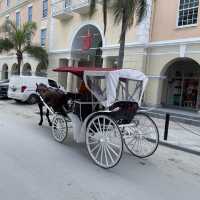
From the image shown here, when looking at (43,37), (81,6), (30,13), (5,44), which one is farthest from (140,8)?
(30,13)

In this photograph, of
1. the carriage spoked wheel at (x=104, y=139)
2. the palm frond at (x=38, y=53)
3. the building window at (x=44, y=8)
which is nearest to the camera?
the carriage spoked wheel at (x=104, y=139)

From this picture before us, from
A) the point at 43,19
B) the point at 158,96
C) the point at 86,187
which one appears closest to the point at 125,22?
the point at 158,96

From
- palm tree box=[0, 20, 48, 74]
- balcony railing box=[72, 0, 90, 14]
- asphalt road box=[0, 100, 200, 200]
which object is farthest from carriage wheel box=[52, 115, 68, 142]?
palm tree box=[0, 20, 48, 74]

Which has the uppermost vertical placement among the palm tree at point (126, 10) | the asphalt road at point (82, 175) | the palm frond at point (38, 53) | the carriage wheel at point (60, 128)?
the palm tree at point (126, 10)

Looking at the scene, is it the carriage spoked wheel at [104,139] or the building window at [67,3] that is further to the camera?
the building window at [67,3]

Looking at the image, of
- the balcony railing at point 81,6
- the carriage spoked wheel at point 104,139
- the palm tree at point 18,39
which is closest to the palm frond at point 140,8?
the carriage spoked wheel at point 104,139

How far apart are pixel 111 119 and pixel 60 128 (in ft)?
7.57

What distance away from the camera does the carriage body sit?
202 inches

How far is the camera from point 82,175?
15.1 ft

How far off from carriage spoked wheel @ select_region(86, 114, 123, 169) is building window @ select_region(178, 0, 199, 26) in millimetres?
10905

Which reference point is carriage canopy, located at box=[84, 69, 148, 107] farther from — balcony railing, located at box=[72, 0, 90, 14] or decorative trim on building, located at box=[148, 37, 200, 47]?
balcony railing, located at box=[72, 0, 90, 14]

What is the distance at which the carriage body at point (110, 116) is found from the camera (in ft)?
16.8

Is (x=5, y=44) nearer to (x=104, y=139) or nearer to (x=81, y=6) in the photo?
(x=81, y=6)

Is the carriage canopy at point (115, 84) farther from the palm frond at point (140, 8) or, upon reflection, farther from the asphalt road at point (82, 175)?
the palm frond at point (140, 8)
